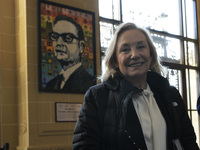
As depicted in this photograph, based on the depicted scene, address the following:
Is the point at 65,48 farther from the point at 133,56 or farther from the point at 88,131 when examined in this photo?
the point at 88,131

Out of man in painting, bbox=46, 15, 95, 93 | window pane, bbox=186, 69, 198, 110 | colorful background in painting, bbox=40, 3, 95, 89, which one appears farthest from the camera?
window pane, bbox=186, 69, 198, 110

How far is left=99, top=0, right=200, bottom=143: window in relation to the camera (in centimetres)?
730

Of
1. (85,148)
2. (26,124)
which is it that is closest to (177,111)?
(85,148)

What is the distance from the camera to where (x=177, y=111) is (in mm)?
1696

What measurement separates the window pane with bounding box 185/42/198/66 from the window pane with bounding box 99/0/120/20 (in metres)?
2.43

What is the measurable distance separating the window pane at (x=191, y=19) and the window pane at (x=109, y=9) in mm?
2533

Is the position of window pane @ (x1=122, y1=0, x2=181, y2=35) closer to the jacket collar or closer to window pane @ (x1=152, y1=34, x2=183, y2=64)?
window pane @ (x1=152, y1=34, x2=183, y2=64)

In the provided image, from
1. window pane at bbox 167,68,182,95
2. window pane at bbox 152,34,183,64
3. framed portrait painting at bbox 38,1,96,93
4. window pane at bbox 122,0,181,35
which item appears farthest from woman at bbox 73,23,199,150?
window pane at bbox 167,68,182,95

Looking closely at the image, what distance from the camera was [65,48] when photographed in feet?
16.7

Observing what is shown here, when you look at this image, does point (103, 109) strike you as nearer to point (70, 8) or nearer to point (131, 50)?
point (131, 50)

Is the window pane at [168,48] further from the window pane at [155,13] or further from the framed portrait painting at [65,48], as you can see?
the framed portrait painting at [65,48]

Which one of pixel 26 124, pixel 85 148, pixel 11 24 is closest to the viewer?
pixel 85 148

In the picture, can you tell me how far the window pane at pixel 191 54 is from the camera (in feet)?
26.6

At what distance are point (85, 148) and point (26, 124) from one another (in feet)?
10.8
